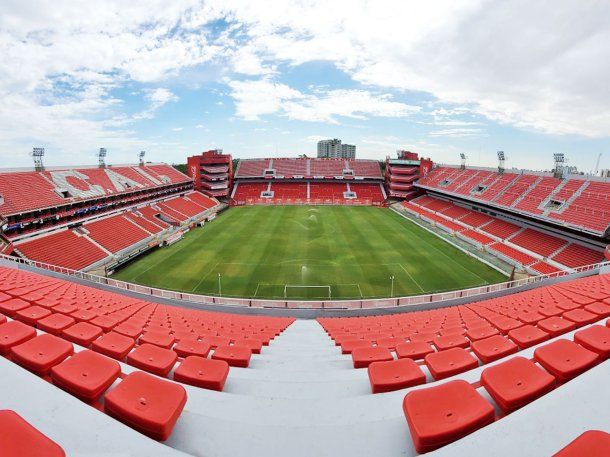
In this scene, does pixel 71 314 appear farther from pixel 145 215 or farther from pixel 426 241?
pixel 145 215

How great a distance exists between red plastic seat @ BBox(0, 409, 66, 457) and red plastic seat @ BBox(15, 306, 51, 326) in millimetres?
5550

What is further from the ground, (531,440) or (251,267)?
(531,440)

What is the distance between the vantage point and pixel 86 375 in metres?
3.18

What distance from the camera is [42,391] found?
269 cm

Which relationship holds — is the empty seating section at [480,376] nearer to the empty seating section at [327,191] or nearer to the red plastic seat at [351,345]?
the red plastic seat at [351,345]

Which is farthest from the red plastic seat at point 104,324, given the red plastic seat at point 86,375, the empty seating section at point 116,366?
the red plastic seat at point 86,375

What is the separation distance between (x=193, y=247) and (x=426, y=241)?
2715 cm

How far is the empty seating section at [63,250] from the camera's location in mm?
26622

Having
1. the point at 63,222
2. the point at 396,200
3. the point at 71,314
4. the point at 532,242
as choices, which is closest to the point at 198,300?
the point at 71,314

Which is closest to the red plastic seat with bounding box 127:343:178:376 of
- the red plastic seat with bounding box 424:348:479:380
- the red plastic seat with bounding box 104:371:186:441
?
the red plastic seat with bounding box 104:371:186:441

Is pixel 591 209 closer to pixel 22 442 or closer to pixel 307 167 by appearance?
pixel 22 442

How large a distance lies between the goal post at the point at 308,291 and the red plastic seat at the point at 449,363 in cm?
1832

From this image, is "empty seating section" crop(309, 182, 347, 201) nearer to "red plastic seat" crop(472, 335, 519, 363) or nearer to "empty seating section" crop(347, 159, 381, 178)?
"empty seating section" crop(347, 159, 381, 178)

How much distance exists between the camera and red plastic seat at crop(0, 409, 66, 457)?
5.30 feet
